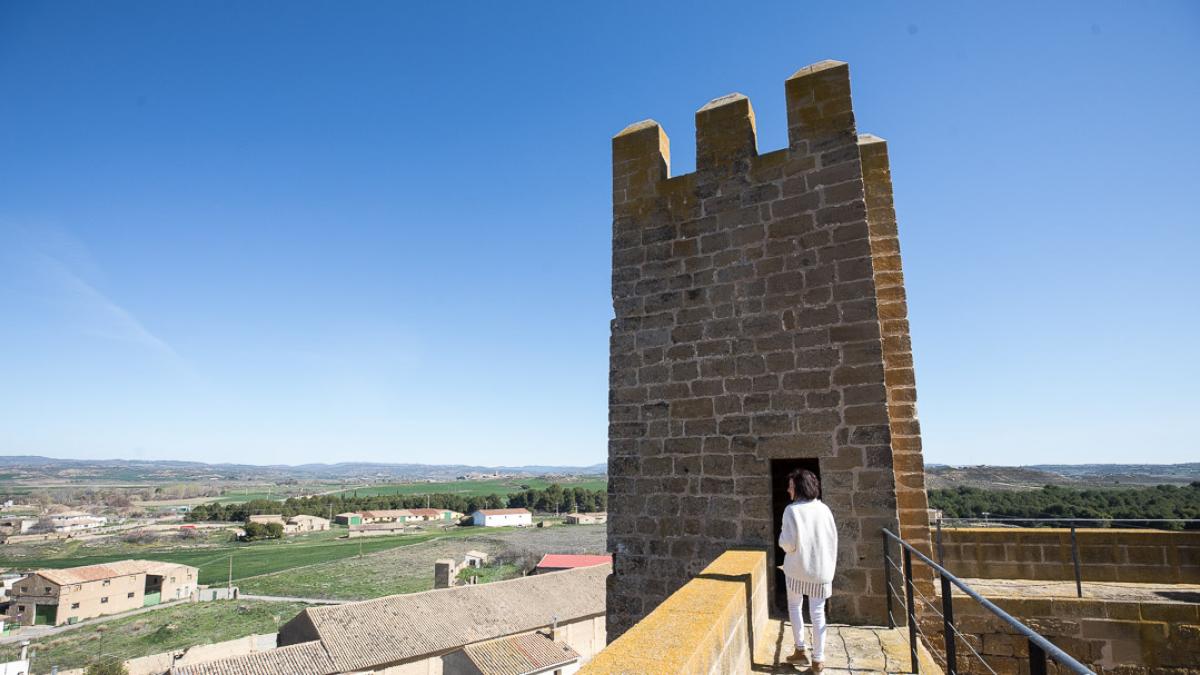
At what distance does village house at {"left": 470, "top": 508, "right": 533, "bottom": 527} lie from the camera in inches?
4070

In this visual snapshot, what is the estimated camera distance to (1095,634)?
14.9ft

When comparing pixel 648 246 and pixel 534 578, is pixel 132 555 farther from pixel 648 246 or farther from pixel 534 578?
pixel 648 246

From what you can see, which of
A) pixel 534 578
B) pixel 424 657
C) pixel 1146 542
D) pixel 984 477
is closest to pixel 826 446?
pixel 1146 542

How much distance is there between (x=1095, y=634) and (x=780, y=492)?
2.53m

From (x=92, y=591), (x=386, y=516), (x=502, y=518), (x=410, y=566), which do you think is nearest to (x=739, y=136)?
(x=410, y=566)

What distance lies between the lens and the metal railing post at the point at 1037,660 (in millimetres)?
1666

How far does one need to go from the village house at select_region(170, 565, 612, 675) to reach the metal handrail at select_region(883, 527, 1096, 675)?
22.0 meters

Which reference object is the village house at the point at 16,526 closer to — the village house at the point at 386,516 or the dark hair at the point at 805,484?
the village house at the point at 386,516

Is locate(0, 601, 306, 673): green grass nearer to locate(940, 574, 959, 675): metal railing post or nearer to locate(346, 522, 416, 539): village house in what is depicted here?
locate(346, 522, 416, 539): village house

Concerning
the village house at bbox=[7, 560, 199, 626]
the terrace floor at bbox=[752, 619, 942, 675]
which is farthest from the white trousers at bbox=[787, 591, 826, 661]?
the village house at bbox=[7, 560, 199, 626]

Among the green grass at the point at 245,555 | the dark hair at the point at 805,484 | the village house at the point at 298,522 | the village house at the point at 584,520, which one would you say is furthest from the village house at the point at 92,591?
the dark hair at the point at 805,484

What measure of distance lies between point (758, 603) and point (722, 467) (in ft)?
4.18

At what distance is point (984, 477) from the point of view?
29.8 meters

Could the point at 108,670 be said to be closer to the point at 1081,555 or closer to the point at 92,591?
the point at 92,591
